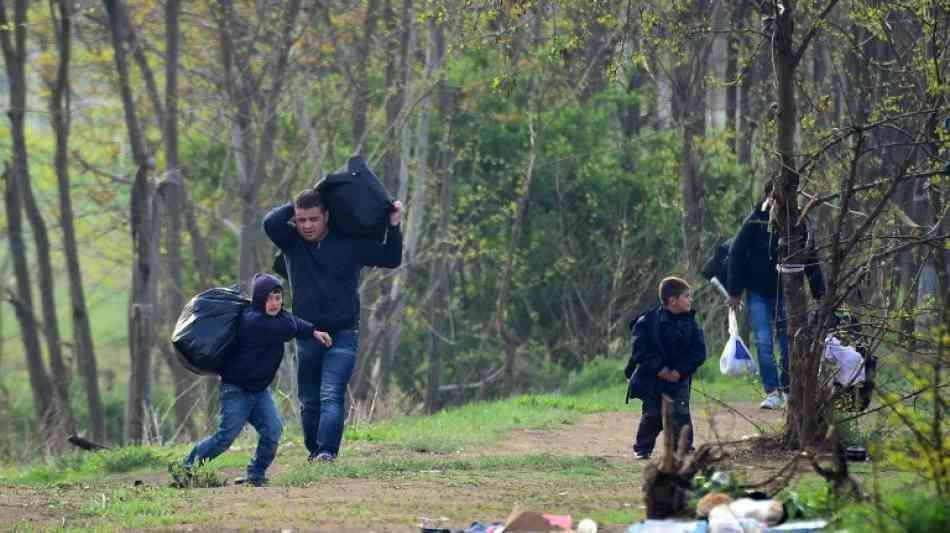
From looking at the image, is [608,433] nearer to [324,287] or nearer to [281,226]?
[324,287]

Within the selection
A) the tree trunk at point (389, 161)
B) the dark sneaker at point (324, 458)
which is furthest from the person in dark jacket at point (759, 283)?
the tree trunk at point (389, 161)

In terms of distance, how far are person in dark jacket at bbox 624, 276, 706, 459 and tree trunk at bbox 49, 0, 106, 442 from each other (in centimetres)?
1385

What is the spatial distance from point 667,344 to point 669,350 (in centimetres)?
5

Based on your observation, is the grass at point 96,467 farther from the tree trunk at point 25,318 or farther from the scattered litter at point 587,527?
the tree trunk at point 25,318

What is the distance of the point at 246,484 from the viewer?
1031 cm

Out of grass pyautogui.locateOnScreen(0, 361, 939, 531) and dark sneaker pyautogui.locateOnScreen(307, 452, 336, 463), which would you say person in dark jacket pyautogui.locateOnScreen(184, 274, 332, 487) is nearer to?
grass pyautogui.locateOnScreen(0, 361, 939, 531)

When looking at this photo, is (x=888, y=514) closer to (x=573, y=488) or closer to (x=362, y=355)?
(x=573, y=488)

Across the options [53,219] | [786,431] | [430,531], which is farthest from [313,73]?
[430,531]

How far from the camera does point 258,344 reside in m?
10.4

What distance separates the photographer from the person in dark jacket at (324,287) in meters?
11.1

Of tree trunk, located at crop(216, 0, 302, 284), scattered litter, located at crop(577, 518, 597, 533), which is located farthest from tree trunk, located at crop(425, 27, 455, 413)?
scattered litter, located at crop(577, 518, 597, 533)

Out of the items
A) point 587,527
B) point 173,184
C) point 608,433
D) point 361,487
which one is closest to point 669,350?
point 361,487

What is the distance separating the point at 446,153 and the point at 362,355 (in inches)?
123

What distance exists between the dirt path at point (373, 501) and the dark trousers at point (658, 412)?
17 cm
